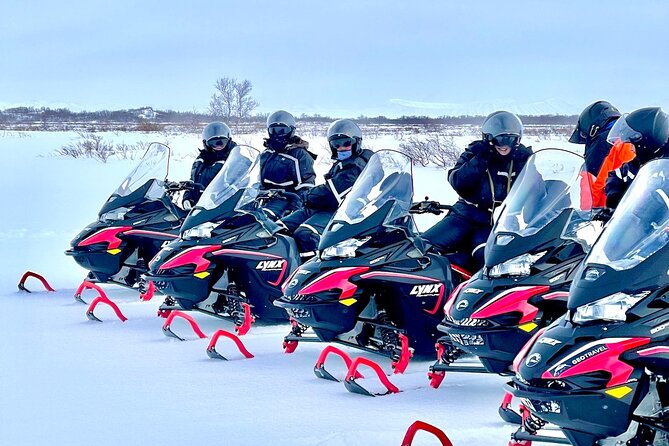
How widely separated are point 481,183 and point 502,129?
397 mm

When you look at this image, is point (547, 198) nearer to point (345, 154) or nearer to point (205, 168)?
point (345, 154)

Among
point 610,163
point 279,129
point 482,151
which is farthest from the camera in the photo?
point 279,129

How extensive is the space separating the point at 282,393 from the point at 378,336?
1.02 metres

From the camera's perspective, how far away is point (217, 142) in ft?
Result: 29.1

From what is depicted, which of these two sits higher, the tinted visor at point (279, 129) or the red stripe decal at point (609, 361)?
the tinted visor at point (279, 129)

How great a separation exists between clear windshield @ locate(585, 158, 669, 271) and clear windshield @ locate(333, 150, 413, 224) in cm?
233

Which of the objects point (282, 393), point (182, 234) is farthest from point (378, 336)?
point (182, 234)

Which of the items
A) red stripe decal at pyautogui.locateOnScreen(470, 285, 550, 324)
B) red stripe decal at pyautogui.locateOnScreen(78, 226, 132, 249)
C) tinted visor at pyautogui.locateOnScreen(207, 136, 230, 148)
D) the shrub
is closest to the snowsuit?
red stripe decal at pyautogui.locateOnScreen(470, 285, 550, 324)

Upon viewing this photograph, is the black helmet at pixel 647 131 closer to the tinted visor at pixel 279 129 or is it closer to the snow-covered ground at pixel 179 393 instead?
the snow-covered ground at pixel 179 393

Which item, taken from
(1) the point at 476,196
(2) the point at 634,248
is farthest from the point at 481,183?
(2) the point at 634,248

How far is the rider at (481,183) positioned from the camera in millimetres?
5914

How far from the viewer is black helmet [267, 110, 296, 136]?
8.41 m

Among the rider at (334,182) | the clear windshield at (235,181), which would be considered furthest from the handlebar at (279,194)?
the rider at (334,182)

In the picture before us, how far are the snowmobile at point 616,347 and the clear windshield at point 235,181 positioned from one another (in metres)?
3.90
